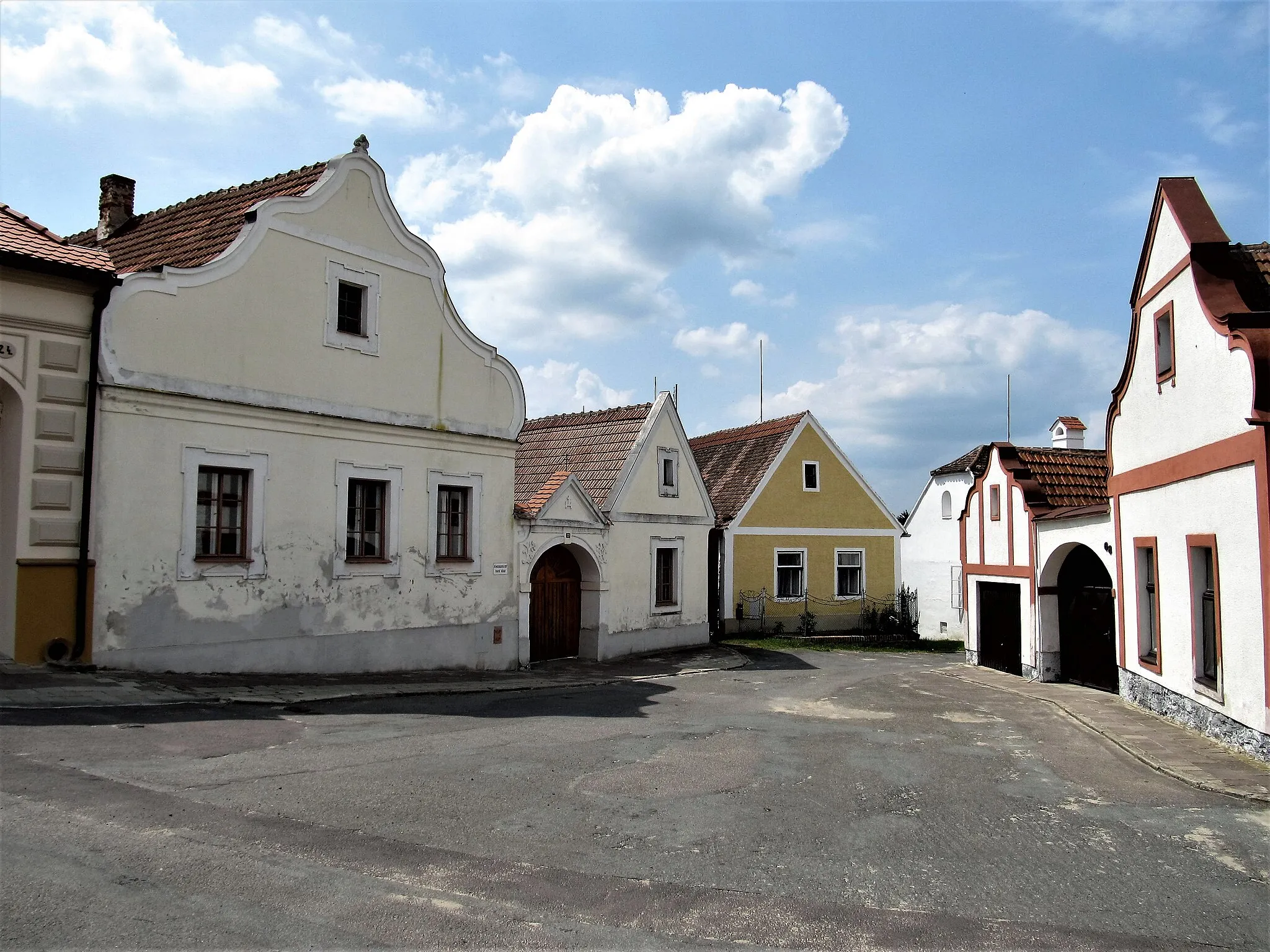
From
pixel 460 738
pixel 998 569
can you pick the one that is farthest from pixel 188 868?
pixel 998 569

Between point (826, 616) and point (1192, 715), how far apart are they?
65.3 feet

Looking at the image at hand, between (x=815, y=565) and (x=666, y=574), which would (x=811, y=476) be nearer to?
(x=815, y=565)

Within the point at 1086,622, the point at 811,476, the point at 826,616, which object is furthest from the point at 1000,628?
the point at 811,476

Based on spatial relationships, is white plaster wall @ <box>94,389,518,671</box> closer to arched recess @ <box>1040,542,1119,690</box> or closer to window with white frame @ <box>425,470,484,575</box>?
window with white frame @ <box>425,470,484,575</box>

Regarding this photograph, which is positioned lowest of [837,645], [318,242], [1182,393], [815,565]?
[837,645]

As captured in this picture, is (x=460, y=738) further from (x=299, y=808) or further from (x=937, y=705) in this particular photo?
(x=937, y=705)

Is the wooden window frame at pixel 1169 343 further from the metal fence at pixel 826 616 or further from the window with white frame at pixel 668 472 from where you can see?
the metal fence at pixel 826 616

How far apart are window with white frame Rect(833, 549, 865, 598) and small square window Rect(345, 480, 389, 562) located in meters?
19.4

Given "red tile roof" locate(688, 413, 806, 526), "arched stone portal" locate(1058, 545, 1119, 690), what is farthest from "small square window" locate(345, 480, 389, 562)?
"red tile roof" locate(688, 413, 806, 526)

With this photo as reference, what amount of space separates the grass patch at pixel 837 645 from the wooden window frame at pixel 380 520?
1295cm

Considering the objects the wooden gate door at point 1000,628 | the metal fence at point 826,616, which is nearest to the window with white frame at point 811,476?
the metal fence at point 826,616

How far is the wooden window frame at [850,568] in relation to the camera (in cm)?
3259

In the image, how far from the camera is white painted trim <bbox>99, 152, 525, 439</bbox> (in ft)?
43.0

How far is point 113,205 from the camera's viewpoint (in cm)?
1878
